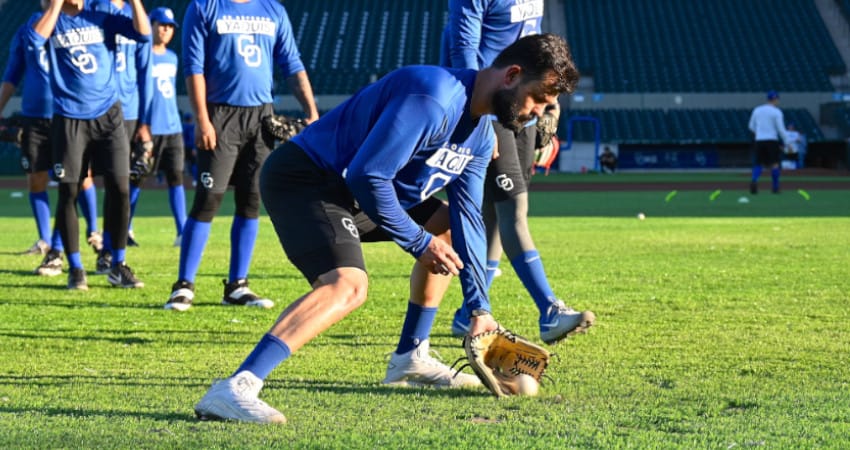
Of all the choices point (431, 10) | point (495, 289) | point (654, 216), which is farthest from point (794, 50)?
point (495, 289)

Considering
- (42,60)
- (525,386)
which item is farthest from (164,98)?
(525,386)

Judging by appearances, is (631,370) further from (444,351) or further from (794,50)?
(794,50)

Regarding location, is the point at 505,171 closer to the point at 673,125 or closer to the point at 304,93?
the point at 304,93

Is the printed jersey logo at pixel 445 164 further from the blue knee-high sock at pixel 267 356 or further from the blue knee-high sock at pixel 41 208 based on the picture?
the blue knee-high sock at pixel 41 208

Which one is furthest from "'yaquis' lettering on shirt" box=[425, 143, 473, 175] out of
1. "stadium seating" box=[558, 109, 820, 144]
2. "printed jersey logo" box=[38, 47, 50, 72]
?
"stadium seating" box=[558, 109, 820, 144]

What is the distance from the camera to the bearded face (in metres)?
3.98

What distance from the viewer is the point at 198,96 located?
23.8ft

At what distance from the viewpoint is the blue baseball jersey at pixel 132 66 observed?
8.34 m

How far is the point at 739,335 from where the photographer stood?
6012 millimetres

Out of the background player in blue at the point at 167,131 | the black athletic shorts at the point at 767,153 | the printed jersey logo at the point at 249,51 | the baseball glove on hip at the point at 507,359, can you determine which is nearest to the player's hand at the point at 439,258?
the baseball glove on hip at the point at 507,359

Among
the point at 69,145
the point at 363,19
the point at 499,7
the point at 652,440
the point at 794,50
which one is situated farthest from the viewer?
the point at 363,19

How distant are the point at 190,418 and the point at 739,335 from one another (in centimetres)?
311

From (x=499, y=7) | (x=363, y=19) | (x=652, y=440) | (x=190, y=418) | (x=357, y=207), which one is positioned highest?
(x=499, y=7)

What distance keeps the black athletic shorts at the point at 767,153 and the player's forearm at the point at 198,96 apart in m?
18.3
